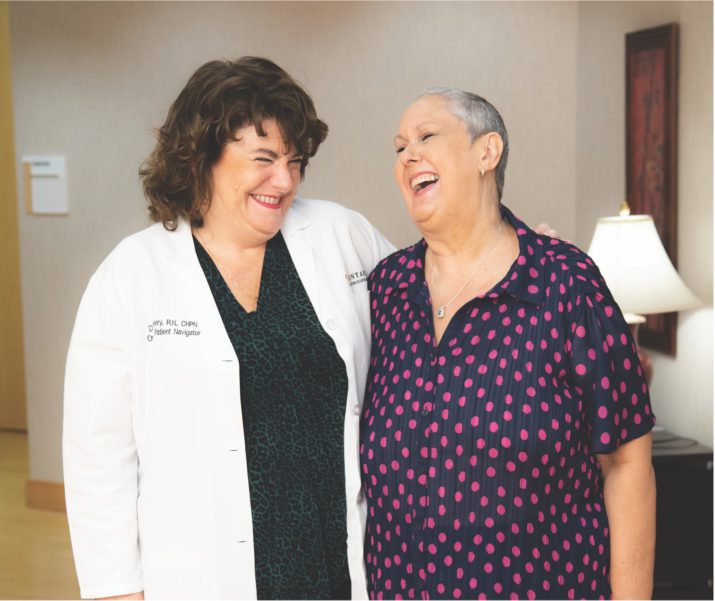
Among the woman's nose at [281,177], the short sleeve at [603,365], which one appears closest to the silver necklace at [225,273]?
the woman's nose at [281,177]

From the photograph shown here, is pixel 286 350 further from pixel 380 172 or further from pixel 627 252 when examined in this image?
pixel 380 172

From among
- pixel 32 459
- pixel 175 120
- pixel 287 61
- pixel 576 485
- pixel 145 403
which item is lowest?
pixel 32 459

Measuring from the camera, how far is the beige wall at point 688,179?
11.4 feet

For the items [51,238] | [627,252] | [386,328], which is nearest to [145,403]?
[386,328]

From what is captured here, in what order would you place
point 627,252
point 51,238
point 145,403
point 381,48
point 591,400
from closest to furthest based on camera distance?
point 591,400 < point 145,403 < point 627,252 < point 381,48 < point 51,238

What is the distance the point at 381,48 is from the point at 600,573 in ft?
11.0

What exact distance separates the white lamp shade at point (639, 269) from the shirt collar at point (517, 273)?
1.57 meters

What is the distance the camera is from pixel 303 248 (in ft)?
7.06

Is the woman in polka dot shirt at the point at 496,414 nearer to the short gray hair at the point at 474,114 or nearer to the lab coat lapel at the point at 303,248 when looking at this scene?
the short gray hair at the point at 474,114

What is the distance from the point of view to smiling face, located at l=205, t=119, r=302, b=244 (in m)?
1.98

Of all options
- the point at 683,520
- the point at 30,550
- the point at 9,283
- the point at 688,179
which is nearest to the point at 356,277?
the point at 683,520

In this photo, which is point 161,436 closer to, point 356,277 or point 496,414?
point 356,277

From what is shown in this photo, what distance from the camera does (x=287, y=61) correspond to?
472 centimetres

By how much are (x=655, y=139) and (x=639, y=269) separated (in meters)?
0.71
